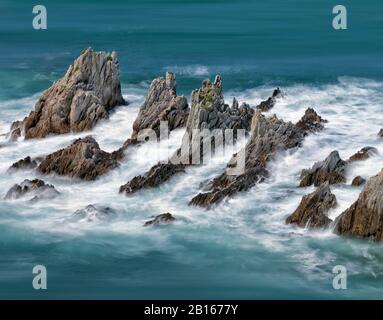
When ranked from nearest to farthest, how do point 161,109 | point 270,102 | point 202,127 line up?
point 202,127 < point 161,109 < point 270,102

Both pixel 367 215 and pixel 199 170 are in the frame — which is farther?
pixel 199 170

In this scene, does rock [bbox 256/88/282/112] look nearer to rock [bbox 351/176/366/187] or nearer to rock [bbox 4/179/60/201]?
rock [bbox 351/176/366/187]

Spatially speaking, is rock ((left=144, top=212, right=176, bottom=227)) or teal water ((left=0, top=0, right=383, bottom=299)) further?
rock ((left=144, top=212, right=176, bottom=227))

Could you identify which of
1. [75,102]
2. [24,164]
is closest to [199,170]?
[24,164]

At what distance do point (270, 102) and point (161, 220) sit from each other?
109 ft

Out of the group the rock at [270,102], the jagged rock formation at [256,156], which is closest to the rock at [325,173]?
the jagged rock formation at [256,156]

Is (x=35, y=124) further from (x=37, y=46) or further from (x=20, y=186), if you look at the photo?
(x=37, y=46)

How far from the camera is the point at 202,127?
4055 inches

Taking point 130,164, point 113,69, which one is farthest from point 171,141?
point 113,69

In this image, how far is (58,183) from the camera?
98.7 m

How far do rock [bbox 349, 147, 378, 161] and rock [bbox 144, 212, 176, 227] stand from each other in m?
19.6

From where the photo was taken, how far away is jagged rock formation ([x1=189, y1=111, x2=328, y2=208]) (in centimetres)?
9400

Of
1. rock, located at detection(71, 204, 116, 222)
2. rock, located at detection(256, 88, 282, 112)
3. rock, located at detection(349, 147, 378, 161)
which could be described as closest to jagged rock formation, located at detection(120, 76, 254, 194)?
rock, located at detection(71, 204, 116, 222)

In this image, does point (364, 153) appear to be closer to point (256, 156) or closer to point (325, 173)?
point (325, 173)
